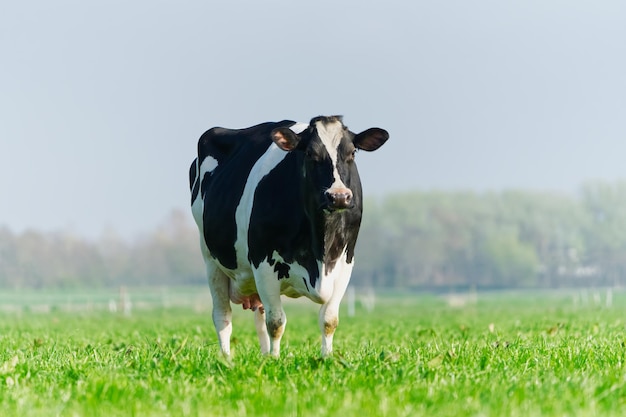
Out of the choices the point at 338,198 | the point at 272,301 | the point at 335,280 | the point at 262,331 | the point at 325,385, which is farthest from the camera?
the point at 262,331

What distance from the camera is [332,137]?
27.4 ft

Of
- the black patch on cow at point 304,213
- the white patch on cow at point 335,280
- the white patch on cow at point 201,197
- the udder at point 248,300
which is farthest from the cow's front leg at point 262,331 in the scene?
the white patch on cow at point 335,280

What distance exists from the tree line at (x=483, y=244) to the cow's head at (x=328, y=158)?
→ 87071 mm

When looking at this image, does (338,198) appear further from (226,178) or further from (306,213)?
(226,178)

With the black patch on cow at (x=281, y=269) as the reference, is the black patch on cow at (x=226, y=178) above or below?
above

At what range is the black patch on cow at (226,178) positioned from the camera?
9.60m

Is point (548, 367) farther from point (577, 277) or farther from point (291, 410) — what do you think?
point (577, 277)

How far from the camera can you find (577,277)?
98438 mm

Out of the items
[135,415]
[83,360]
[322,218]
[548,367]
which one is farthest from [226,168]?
[135,415]

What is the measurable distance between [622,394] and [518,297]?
76.9 metres

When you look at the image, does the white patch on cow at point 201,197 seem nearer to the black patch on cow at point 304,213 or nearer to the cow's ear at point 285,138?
the black patch on cow at point 304,213

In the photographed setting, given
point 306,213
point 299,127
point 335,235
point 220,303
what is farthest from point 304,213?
point 220,303

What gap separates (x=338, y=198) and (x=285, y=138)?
1.03 meters

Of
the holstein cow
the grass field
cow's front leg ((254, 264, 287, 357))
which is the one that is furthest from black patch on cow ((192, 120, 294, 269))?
the grass field
